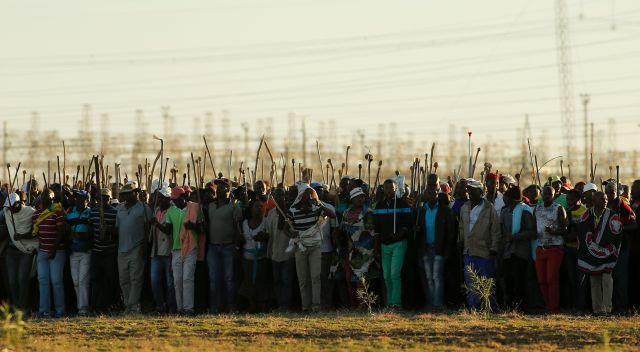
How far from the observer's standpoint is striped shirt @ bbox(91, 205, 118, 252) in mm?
21438

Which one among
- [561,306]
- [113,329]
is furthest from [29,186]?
[561,306]

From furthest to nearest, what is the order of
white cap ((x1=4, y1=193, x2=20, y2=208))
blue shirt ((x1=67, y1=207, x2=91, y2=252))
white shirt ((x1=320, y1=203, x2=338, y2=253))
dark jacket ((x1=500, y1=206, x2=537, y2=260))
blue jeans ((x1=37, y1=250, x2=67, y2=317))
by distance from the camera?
Result: white cap ((x1=4, y1=193, x2=20, y2=208)), blue jeans ((x1=37, y1=250, x2=67, y2=317)), blue shirt ((x1=67, y1=207, x2=91, y2=252)), white shirt ((x1=320, y1=203, x2=338, y2=253)), dark jacket ((x1=500, y1=206, x2=537, y2=260))

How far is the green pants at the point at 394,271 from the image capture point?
2048cm

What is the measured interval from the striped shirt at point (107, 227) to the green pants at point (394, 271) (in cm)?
438

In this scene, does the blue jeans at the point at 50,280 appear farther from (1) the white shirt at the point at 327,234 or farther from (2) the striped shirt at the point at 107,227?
(1) the white shirt at the point at 327,234

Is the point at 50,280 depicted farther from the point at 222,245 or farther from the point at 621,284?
the point at 621,284

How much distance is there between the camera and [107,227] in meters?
21.4

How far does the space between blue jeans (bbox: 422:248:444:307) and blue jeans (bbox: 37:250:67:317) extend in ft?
19.2

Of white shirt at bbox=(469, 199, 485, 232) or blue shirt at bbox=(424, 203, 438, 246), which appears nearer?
white shirt at bbox=(469, 199, 485, 232)

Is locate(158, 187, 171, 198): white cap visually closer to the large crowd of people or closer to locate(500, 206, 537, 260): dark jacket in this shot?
A: the large crowd of people

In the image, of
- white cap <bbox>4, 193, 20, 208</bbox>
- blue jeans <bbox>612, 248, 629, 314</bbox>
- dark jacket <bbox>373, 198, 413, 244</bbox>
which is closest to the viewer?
blue jeans <bbox>612, 248, 629, 314</bbox>

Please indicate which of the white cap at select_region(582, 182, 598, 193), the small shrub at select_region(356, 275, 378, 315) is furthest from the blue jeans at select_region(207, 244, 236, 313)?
the white cap at select_region(582, 182, 598, 193)

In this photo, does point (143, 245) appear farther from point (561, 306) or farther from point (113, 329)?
point (561, 306)

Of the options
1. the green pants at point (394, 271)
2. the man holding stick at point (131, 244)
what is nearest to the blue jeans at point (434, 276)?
the green pants at point (394, 271)
